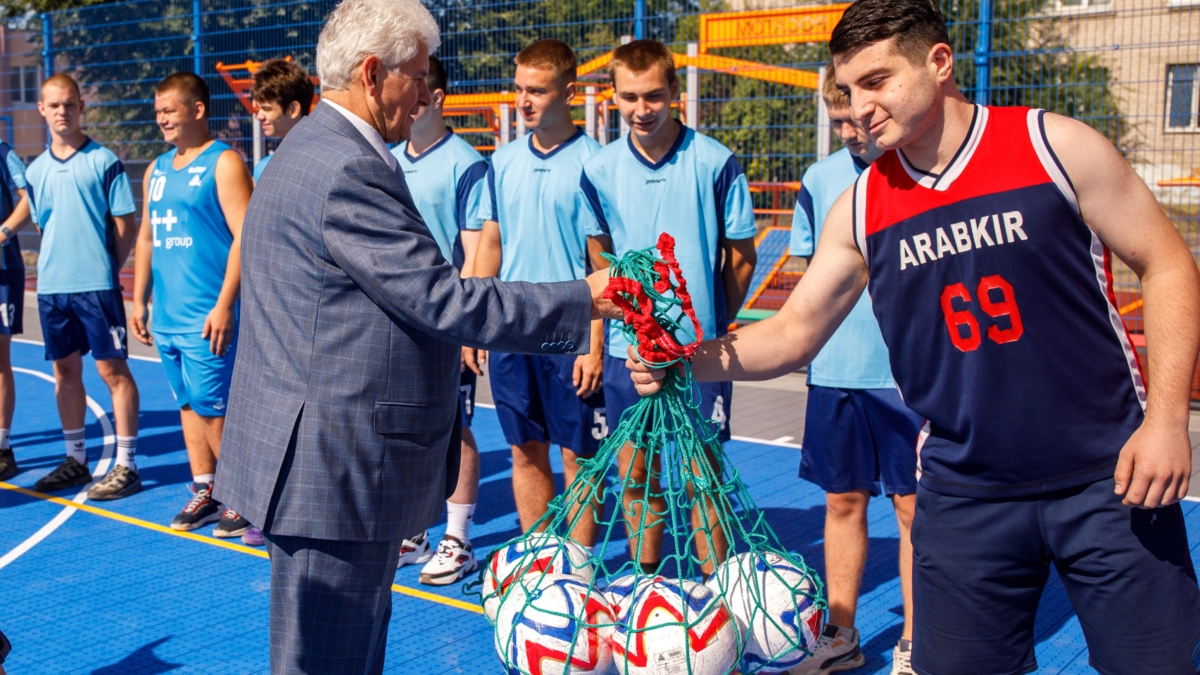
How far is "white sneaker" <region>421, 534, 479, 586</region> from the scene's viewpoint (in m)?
4.76

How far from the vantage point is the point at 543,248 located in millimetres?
4590

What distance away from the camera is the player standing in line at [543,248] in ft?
14.9

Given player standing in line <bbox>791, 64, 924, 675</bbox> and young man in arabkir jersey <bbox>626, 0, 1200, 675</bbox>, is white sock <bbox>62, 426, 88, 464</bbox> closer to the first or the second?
player standing in line <bbox>791, 64, 924, 675</bbox>

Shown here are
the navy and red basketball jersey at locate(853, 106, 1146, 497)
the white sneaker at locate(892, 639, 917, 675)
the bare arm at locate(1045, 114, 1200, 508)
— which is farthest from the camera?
the white sneaker at locate(892, 639, 917, 675)

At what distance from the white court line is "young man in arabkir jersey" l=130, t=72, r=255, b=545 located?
69cm

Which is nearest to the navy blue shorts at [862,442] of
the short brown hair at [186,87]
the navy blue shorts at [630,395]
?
the navy blue shorts at [630,395]

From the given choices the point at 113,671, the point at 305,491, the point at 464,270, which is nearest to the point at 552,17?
the point at 464,270

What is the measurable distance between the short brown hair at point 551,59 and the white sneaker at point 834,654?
8.33 ft

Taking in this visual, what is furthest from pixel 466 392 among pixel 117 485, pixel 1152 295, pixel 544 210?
pixel 1152 295

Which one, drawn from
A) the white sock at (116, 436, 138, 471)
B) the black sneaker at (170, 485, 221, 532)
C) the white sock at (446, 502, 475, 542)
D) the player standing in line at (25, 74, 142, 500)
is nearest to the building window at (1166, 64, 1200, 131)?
the white sock at (446, 502, 475, 542)

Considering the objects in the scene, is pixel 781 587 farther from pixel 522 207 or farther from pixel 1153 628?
pixel 522 207

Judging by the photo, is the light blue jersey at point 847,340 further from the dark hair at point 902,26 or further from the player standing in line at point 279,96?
the player standing in line at point 279,96

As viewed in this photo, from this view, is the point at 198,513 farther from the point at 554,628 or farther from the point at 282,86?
the point at 554,628

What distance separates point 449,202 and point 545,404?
107 cm
